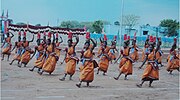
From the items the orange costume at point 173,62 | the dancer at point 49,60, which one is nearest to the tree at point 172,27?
the orange costume at point 173,62

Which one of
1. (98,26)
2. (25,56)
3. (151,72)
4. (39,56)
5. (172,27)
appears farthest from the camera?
(98,26)

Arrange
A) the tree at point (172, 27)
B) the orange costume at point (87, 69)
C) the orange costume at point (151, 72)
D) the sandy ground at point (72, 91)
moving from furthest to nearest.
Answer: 1. the tree at point (172, 27)
2. the orange costume at point (151, 72)
3. the orange costume at point (87, 69)
4. the sandy ground at point (72, 91)

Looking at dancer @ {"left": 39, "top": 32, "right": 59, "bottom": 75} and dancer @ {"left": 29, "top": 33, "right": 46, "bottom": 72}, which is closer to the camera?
dancer @ {"left": 39, "top": 32, "right": 59, "bottom": 75}

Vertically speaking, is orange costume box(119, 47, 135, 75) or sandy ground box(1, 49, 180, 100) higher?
orange costume box(119, 47, 135, 75)

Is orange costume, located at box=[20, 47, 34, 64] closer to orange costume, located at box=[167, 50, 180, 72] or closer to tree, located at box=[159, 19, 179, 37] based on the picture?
orange costume, located at box=[167, 50, 180, 72]

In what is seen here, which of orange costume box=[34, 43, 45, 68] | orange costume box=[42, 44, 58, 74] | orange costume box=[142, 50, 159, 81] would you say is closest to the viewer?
orange costume box=[142, 50, 159, 81]

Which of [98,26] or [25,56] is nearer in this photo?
[25,56]

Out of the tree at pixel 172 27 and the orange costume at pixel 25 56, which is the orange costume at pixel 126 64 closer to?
the orange costume at pixel 25 56

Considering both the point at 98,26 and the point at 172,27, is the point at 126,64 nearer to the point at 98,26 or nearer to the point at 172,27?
the point at 98,26

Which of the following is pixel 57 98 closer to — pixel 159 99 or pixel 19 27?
pixel 159 99

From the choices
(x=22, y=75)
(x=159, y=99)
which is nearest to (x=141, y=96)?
(x=159, y=99)

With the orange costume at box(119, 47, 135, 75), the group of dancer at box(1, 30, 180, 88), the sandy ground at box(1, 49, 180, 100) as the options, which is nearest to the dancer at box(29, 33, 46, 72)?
the group of dancer at box(1, 30, 180, 88)

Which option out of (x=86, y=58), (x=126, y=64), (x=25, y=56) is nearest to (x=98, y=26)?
(x=25, y=56)

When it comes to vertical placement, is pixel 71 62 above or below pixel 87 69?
above
